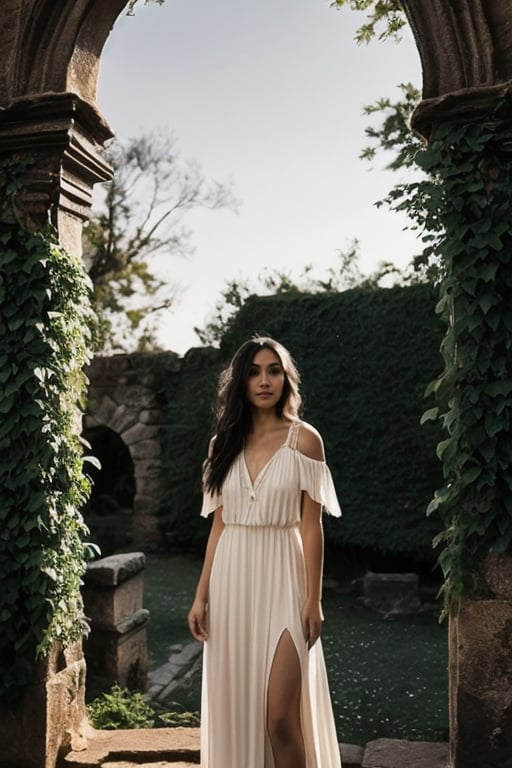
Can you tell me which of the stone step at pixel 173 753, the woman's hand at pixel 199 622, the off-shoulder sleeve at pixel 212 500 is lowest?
the stone step at pixel 173 753

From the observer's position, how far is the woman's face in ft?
9.09

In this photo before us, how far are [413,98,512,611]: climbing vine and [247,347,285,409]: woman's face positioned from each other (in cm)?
72

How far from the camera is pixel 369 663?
5.71 m

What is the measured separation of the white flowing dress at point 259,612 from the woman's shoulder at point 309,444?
18 millimetres

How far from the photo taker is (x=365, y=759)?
3551mm

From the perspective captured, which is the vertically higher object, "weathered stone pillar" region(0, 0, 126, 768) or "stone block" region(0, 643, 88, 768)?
"weathered stone pillar" region(0, 0, 126, 768)

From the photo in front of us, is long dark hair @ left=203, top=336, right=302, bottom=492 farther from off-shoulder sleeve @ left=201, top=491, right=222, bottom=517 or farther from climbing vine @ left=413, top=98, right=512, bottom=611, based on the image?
climbing vine @ left=413, top=98, right=512, bottom=611

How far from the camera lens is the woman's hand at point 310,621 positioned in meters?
2.61

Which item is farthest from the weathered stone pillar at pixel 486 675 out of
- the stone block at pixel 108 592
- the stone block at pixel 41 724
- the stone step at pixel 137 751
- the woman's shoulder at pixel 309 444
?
the stone block at pixel 108 592

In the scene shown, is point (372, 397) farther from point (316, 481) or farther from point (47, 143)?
point (316, 481)

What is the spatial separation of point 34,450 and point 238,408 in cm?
118

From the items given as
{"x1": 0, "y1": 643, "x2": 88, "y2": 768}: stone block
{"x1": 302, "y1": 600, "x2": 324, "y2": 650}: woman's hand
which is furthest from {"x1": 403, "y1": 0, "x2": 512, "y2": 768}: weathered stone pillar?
{"x1": 0, "y1": 643, "x2": 88, "y2": 768}: stone block

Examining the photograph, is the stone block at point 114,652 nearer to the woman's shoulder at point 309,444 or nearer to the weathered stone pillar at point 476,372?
the weathered stone pillar at point 476,372

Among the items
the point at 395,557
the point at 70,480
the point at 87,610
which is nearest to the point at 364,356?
the point at 395,557
